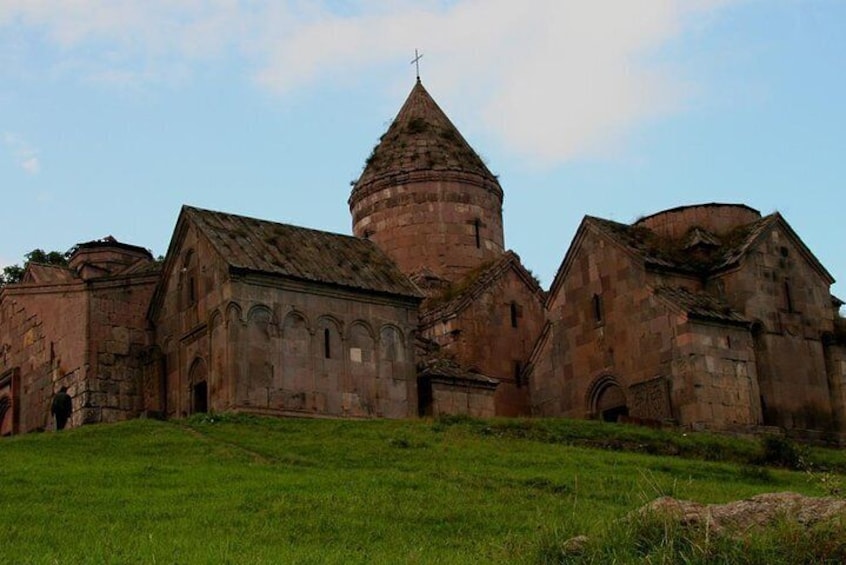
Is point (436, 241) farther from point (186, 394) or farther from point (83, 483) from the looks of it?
point (83, 483)

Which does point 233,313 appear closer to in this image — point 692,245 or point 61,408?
point 61,408

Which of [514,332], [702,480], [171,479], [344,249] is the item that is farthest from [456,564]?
[514,332]

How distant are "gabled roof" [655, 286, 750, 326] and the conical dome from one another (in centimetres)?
714

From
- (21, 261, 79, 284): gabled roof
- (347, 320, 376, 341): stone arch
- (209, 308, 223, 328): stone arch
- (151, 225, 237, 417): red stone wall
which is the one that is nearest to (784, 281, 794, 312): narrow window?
(347, 320, 376, 341): stone arch

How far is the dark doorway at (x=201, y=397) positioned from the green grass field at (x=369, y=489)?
292 centimetres

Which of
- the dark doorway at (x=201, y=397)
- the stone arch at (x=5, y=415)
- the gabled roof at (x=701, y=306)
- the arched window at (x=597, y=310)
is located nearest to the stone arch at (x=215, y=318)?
the dark doorway at (x=201, y=397)

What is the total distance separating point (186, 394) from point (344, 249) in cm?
492

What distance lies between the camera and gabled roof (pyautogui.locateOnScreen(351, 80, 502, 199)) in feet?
116

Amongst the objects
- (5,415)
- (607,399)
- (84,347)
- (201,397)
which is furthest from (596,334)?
(5,415)

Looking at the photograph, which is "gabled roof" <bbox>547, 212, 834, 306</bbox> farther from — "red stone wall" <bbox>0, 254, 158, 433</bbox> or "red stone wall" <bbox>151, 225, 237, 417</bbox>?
"red stone wall" <bbox>0, 254, 158, 433</bbox>

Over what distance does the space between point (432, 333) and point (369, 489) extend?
1662 centimetres

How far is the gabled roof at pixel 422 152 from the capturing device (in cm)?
3538

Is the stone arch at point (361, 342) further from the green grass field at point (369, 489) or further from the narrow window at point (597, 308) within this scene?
the narrow window at point (597, 308)

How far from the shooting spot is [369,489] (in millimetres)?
17047
